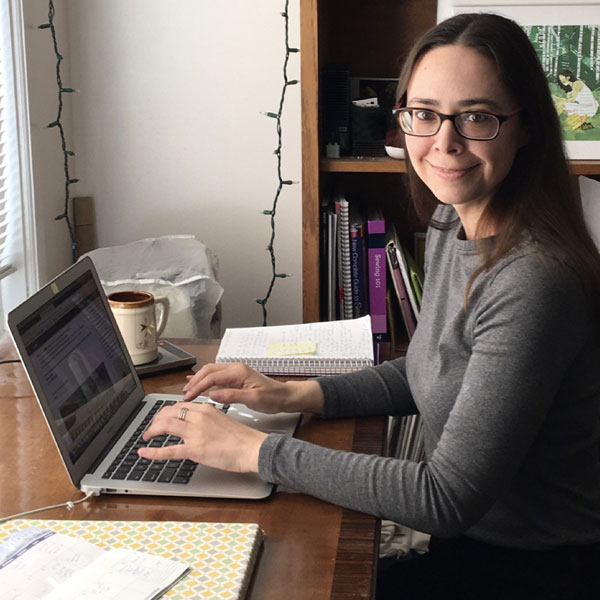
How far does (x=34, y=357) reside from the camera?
3.50 feet

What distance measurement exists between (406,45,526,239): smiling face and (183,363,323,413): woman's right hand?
1.19 ft

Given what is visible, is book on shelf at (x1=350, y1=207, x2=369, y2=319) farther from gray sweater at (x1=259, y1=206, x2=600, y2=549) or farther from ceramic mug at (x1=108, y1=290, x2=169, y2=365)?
gray sweater at (x1=259, y1=206, x2=600, y2=549)

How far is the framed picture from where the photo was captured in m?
1.95

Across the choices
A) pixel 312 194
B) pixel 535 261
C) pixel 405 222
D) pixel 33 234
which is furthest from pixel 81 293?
pixel 405 222

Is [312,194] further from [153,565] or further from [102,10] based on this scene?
[153,565]

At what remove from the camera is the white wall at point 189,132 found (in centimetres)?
244

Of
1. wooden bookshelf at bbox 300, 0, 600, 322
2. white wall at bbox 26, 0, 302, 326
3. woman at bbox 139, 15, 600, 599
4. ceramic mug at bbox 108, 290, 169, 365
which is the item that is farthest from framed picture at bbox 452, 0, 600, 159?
ceramic mug at bbox 108, 290, 169, 365

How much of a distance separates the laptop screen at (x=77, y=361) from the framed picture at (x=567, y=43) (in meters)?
1.15

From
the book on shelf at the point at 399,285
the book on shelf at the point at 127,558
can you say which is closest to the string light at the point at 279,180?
the book on shelf at the point at 399,285

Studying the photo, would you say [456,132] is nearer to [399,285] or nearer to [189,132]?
[399,285]

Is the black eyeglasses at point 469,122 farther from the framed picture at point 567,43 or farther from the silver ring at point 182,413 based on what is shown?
the framed picture at point 567,43

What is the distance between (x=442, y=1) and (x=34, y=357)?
1378 mm

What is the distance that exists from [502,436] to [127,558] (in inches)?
17.4

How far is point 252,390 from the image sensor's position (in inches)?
51.9
